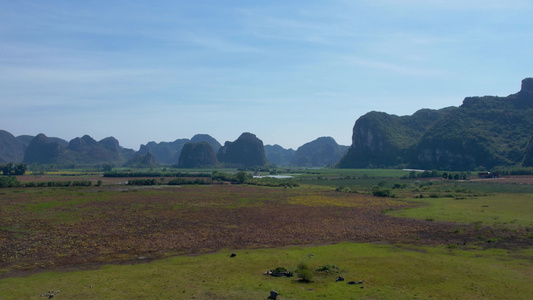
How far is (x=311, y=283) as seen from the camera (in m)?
16.6

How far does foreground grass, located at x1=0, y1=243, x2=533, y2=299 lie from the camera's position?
50.2ft

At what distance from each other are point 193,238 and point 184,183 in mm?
56236

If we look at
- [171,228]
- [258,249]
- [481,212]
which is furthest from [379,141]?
[258,249]

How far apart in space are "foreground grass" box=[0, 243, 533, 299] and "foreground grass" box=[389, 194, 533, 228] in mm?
11598

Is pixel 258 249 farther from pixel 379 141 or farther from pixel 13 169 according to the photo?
pixel 379 141

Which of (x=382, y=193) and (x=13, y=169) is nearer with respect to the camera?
(x=382, y=193)

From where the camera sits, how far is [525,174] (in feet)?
320

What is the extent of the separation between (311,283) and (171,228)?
16.2 m

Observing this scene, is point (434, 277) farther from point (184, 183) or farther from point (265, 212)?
point (184, 183)

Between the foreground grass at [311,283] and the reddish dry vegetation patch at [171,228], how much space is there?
9.80 feet

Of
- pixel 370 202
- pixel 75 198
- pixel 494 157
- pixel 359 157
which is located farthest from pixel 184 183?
pixel 359 157

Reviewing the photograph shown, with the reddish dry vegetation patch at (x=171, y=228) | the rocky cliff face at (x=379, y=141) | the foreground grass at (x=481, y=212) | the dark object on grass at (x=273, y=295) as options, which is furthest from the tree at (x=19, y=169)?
the rocky cliff face at (x=379, y=141)

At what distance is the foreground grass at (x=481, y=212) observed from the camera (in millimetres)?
32344

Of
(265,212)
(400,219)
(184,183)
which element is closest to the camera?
(400,219)
